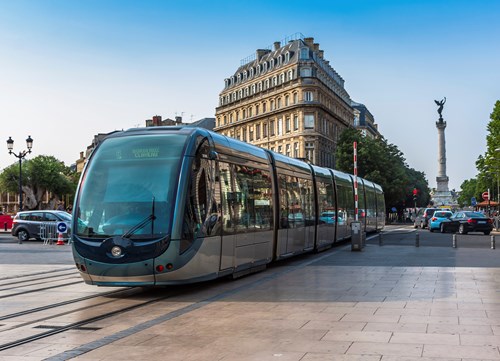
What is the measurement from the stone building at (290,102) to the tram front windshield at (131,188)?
7325 cm

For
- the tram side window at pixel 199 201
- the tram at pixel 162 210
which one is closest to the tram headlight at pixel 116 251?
the tram at pixel 162 210

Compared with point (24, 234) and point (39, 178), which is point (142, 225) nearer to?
point (24, 234)

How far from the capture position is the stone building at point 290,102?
85.4m

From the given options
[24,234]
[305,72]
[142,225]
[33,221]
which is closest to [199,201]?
[142,225]

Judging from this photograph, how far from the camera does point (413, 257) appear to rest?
20750 millimetres

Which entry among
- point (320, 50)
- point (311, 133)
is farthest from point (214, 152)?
point (320, 50)

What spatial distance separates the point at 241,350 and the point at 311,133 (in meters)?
79.7

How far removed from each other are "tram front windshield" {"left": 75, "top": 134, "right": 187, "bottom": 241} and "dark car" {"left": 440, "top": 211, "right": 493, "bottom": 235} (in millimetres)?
30327

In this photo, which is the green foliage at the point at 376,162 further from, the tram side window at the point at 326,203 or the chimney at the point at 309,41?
the tram side window at the point at 326,203

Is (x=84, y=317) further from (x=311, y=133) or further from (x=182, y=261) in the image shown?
(x=311, y=133)

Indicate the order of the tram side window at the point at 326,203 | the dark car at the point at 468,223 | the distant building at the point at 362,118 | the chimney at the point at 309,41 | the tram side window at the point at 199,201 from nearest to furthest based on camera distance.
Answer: the tram side window at the point at 199,201, the tram side window at the point at 326,203, the dark car at the point at 468,223, the chimney at the point at 309,41, the distant building at the point at 362,118

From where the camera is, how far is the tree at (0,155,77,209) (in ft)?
298

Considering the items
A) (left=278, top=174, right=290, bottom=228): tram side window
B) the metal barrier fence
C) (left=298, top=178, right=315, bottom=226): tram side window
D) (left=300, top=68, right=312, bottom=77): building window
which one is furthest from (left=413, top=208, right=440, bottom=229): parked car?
(left=278, top=174, right=290, bottom=228): tram side window

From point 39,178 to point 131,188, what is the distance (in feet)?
286
